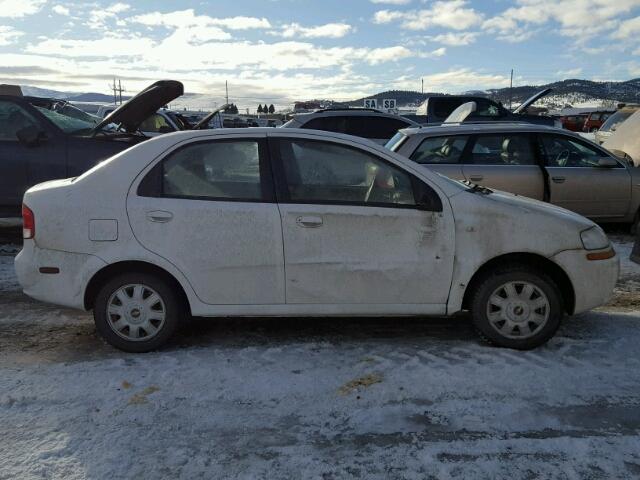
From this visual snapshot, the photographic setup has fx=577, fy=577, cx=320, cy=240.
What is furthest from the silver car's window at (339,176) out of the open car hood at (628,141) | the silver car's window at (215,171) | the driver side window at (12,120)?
the open car hood at (628,141)

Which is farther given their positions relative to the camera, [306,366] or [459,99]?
[459,99]

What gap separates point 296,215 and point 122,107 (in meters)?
3.00

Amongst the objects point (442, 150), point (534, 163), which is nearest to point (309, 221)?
point (442, 150)

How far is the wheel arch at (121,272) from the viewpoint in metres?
3.98

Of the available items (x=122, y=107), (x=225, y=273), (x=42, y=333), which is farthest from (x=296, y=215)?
(x=122, y=107)

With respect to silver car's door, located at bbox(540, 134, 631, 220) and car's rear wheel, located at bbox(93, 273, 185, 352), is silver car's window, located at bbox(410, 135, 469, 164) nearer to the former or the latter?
silver car's door, located at bbox(540, 134, 631, 220)

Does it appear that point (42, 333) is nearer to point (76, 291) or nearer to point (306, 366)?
point (76, 291)

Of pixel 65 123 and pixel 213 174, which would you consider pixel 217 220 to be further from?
pixel 65 123

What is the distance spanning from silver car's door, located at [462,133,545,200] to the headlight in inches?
131

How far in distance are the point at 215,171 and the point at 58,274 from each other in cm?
130

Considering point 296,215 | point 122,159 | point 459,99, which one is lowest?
point 296,215

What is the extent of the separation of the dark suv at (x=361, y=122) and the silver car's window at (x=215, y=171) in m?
8.16

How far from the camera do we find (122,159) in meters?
4.04

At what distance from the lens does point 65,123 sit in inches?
299
